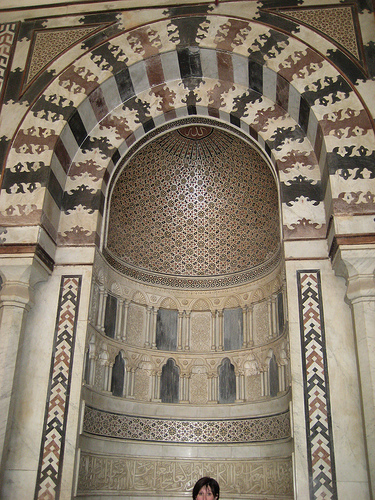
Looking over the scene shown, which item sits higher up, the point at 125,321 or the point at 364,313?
the point at 125,321

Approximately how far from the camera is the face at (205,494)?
8.87 ft

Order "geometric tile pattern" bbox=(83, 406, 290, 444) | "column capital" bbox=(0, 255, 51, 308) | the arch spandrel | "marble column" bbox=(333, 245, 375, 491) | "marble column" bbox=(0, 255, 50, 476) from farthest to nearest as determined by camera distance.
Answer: "geometric tile pattern" bbox=(83, 406, 290, 444) → the arch spandrel → "column capital" bbox=(0, 255, 51, 308) → "marble column" bbox=(0, 255, 50, 476) → "marble column" bbox=(333, 245, 375, 491)

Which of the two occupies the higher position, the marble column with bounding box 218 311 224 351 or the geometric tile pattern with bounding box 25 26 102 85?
the geometric tile pattern with bounding box 25 26 102 85

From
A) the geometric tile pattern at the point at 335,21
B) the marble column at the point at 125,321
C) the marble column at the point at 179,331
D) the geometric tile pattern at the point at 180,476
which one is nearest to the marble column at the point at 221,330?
the marble column at the point at 179,331

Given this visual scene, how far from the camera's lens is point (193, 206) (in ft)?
27.3

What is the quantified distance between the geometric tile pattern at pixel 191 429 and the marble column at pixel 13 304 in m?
1.36

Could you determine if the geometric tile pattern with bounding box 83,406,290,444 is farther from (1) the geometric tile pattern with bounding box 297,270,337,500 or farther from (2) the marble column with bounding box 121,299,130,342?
(1) the geometric tile pattern with bounding box 297,270,337,500

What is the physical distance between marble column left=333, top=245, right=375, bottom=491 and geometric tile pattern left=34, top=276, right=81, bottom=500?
2.98m

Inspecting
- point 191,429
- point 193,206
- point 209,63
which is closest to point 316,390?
point 191,429

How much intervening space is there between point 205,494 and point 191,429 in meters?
4.56

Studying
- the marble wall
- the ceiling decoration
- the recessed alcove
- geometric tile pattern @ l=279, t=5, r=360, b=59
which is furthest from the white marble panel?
the ceiling decoration

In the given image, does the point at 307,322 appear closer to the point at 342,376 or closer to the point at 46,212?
the point at 342,376

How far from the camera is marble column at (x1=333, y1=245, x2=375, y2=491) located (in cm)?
462

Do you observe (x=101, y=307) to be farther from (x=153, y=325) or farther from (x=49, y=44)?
(x=49, y=44)
